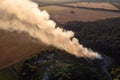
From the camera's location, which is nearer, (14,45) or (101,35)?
(14,45)

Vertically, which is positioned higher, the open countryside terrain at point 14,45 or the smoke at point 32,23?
the smoke at point 32,23

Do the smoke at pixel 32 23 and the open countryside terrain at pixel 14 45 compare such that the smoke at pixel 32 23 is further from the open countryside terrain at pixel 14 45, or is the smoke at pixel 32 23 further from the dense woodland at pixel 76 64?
the dense woodland at pixel 76 64

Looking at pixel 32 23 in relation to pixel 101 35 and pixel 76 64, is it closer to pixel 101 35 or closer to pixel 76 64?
pixel 101 35

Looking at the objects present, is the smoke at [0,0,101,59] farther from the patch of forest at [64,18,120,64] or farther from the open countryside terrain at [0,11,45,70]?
the patch of forest at [64,18,120,64]

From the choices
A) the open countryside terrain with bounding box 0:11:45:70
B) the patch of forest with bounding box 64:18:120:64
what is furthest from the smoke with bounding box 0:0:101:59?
the patch of forest with bounding box 64:18:120:64

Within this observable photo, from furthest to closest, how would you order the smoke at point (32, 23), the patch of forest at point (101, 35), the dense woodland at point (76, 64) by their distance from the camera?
the smoke at point (32, 23) < the patch of forest at point (101, 35) < the dense woodland at point (76, 64)

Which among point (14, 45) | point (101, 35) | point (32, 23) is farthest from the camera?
point (101, 35)

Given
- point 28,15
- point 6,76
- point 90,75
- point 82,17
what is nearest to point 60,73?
point 90,75

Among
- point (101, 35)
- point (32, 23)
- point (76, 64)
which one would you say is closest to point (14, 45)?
point (32, 23)

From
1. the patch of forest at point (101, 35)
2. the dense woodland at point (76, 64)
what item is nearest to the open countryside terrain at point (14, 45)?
the dense woodland at point (76, 64)
